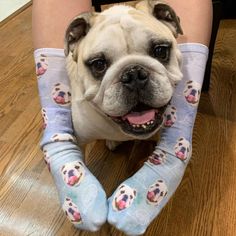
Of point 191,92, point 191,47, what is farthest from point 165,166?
point 191,47

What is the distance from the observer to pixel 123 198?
28.5 inches

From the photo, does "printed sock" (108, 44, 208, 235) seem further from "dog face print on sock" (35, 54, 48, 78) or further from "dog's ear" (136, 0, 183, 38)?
"dog face print on sock" (35, 54, 48, 78)

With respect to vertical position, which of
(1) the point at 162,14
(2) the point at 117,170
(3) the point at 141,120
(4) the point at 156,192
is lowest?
(2) the point at 117,170

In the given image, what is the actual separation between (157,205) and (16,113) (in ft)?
2.11

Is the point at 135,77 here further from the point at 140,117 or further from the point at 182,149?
the point at 182,149

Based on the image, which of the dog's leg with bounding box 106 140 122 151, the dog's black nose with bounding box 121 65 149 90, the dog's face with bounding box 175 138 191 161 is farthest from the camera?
the dog's leg with bounding box 106 140 122 151

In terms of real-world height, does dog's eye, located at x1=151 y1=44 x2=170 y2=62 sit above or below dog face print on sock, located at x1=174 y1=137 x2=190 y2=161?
above

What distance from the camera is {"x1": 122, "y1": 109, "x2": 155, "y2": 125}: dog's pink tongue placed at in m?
0.73

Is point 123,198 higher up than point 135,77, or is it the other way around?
point 135,77

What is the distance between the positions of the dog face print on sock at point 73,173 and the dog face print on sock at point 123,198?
0.07 meters

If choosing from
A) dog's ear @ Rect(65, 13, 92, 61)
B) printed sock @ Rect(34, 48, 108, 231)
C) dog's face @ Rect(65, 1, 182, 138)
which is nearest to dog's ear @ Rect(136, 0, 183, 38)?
dog's face @ Rect(65, 1, 182, 138)

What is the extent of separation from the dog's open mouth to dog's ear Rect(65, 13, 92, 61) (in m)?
0.17

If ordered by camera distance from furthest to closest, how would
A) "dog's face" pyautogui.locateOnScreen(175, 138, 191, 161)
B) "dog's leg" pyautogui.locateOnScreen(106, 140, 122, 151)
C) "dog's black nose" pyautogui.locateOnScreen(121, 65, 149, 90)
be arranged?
"dog's leg" pyautogui.locateOnScreen(106, 140, 122, 151)
"dog's face" pyautogui.locateOnScreen(175, 138, 191, 161)
"dog's black nose" pyautogui.locateOnScreen(121, 65, 149, 90)

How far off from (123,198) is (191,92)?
27 cm
